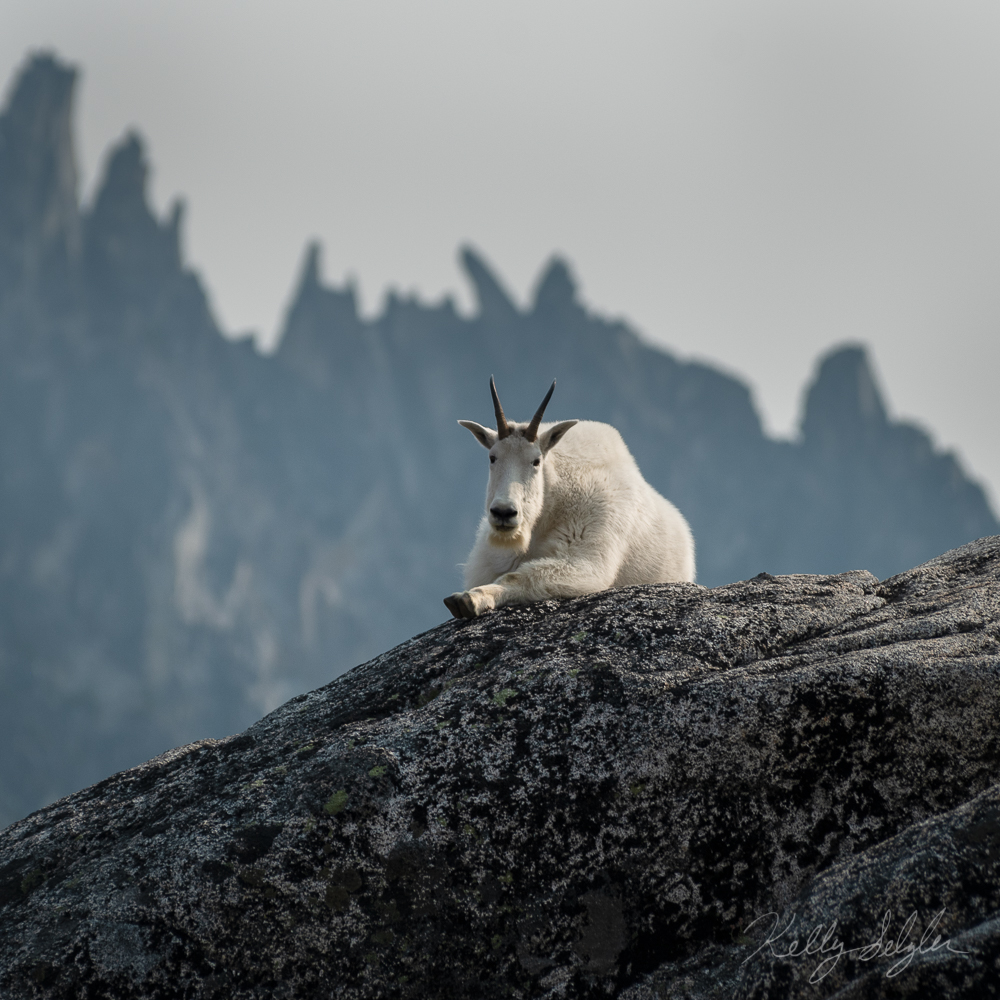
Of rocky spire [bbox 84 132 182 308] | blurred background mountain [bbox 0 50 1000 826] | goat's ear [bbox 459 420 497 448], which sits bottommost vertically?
goat's ear [bbox 459 420 497 448]

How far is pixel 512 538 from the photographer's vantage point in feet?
23.0

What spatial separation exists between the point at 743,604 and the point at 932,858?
7.88 ft

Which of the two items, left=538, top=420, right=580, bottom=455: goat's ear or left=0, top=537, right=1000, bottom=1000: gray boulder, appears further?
left=538, top=420, right=580, bottom=455: goat's ear

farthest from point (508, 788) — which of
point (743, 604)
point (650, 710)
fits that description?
point (743, 604)

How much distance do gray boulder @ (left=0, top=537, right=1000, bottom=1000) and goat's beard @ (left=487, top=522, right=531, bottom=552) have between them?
7.35ft

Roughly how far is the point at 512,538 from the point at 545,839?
3.12 meters

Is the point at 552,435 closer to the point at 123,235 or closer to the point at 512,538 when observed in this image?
the point at 512,538

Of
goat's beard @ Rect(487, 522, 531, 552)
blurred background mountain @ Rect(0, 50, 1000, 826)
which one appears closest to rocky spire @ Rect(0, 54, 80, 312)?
blurred background mountain @ Rect(0, 50, 1000, 826)

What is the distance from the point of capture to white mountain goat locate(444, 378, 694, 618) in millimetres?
6711

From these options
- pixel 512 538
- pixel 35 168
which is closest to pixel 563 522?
pixel 512 538

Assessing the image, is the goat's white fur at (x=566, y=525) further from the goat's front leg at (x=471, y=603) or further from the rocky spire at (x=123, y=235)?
the rocky spire at (x=123, y=235)

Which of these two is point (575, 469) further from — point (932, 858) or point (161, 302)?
point (161, 302)

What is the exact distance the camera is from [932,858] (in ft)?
10.7

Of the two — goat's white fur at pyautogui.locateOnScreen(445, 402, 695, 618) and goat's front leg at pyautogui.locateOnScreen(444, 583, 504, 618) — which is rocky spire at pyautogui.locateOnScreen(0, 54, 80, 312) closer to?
goat's white fur at pyautogui.locateOnScreen(445, 402, 695, 618)
